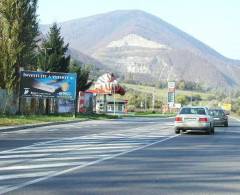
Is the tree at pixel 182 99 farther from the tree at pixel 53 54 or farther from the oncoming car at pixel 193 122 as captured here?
the oncoming car at pixel 193 122

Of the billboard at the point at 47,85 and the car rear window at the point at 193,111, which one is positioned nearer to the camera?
the car rear window at the point at 193,111

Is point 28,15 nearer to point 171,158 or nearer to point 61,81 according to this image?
point 61,81

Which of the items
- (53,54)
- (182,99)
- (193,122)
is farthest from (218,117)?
(182,99)

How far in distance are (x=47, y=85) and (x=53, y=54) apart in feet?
22.3

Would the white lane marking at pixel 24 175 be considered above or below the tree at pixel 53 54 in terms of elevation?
below

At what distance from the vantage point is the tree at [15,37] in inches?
1812

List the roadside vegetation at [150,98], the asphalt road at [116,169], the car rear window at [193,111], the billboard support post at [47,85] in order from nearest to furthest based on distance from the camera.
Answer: the asphalt road at [116,169] < the car rear window at [193,111] < the billboard support post at [47,85] < the roadside vegetation at [150,98]

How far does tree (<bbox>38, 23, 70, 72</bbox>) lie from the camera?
5694 centimetres

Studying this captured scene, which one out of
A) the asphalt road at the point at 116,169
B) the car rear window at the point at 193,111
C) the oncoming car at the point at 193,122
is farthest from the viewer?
the car rear window at the point at 193,111

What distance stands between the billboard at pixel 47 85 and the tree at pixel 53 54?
18.4ft

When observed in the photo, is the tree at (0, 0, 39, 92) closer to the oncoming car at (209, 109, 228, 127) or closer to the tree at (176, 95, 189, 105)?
the oncoming car at (209, 109, 228, 127)

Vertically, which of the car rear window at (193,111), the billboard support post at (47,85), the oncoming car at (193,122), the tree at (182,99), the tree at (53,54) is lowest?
the oncoming car at (193,122)

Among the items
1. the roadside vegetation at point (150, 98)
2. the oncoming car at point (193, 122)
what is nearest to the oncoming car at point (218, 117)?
the oncoming car at point (193, 122)

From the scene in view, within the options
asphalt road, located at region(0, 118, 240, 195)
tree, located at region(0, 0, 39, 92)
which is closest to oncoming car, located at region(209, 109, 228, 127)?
tree, located at region(0, 0, 39, 92)
